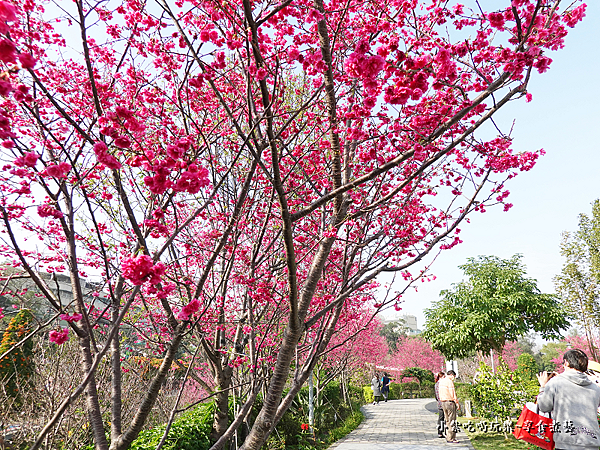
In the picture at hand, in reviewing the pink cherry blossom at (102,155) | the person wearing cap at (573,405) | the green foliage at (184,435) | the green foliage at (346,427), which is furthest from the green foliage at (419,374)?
the pink cherry blossom at (102,155)

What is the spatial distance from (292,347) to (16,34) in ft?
9.98

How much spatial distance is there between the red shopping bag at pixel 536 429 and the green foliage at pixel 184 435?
434 cm

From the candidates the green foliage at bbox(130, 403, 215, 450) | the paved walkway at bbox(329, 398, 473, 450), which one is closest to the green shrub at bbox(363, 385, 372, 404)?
the paved walkway at bbox(329, 398, 473, 450)

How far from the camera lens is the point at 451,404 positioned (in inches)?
332

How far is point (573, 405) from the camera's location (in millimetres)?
3328

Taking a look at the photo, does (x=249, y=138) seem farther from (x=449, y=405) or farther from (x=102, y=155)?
(x=449, y=405)

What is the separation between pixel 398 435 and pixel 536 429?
282 inches

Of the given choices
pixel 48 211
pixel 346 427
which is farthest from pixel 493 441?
pixel 48 211

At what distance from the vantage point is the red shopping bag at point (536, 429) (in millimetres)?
3506

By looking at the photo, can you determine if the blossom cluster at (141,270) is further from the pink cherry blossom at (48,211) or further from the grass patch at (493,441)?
the grass patch at (493,441)

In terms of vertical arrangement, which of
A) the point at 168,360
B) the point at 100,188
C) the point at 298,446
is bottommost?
the point at 298,446

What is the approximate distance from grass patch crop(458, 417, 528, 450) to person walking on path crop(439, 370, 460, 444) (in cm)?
49

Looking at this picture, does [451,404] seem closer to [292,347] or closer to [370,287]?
[370,287]

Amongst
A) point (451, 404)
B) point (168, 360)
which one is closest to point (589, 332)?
point (451, 404)
